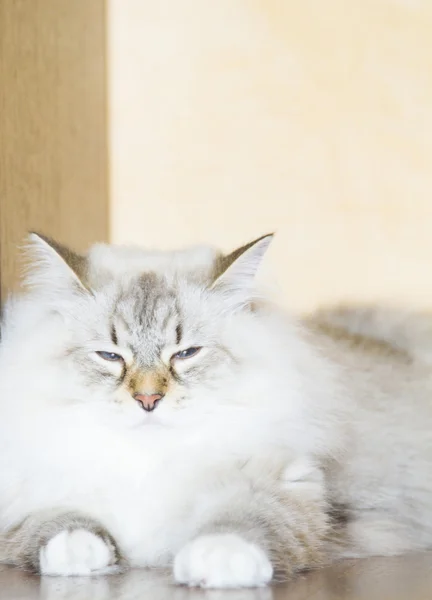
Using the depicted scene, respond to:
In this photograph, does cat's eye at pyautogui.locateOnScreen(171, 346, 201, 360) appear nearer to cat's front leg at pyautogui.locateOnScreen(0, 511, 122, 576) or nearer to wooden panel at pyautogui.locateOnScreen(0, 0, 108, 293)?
cat's front leg at pyautogui.locateOnScreen(0, 511, 122, 576)

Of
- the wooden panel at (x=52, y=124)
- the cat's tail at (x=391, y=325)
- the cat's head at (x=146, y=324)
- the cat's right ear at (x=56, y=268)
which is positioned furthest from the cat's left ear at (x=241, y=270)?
the wooden panel at (x=52, y=124)

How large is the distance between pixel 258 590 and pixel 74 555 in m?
0.29

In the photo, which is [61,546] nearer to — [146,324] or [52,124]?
[146,324]

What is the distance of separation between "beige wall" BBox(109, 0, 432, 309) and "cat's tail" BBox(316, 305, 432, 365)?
0.48 metres

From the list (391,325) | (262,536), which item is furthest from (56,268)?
(391,325)

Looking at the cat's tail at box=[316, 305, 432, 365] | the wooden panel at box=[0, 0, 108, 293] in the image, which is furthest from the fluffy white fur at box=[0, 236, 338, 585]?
the wooden panel at box=[0, 0, 108, 293]

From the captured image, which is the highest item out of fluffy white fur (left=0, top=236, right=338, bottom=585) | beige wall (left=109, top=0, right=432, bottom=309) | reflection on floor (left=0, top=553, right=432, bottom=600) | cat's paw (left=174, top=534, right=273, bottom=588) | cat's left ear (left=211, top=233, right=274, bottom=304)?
beige wall (left=109, top=0, right=432, bottom=309)

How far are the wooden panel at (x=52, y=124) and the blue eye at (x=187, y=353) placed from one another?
0.89m

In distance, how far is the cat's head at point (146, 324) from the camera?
5.03 feet

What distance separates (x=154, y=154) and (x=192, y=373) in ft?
4.29

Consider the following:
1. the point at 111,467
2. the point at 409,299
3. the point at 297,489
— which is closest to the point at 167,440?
the point at 111,467

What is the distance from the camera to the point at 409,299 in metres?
2.54

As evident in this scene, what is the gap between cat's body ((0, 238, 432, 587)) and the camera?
4.95ft

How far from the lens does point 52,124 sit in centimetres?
247
